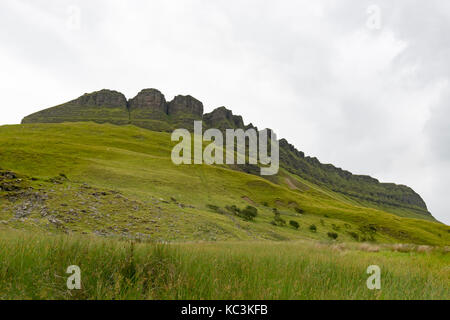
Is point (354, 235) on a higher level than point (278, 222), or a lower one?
lower

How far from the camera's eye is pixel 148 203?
34.1 m

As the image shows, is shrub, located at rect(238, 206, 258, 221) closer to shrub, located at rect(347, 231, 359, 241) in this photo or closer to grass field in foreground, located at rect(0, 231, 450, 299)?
shrub, located at rect(347, 231, 359, 241)

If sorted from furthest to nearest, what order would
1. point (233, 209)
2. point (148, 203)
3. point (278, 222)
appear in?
point (233, 209)
point (278, 222)
point (148, 203)

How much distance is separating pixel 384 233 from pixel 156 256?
7084 centimetres

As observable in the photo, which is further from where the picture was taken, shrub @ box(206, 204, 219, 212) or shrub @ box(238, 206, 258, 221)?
shrub @ box(206, 204, 219, 212)

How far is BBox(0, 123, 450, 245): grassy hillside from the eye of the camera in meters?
23.6

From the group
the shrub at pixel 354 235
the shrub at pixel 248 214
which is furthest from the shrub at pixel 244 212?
the shrub at pixel 354 235

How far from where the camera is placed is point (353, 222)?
63156 mm

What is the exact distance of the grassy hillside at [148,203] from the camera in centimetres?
2364

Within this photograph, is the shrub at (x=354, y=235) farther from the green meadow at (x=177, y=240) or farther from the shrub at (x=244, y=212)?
the shrub at (x=244, y=212)

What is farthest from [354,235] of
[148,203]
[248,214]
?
[148,203]

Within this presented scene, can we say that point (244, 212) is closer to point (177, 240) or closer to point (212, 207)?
point (212, 207)

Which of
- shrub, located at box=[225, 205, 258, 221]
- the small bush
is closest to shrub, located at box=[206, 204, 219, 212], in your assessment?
the small bush
